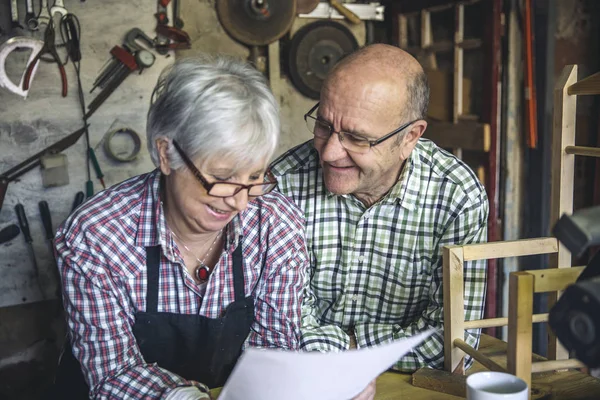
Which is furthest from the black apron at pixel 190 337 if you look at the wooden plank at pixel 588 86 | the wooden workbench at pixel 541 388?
the wooden plank at pixel 588 86

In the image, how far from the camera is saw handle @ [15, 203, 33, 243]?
330cm

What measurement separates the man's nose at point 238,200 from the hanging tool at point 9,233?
2.24m

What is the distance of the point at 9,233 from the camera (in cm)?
330

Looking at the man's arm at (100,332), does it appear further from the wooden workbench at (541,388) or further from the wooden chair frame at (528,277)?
the wooden chair frame at (528,277)

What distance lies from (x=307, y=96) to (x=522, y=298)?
9.79 feet

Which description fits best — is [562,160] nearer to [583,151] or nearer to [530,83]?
[583,151]

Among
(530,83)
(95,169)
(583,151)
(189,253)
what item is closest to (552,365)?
(583,151)

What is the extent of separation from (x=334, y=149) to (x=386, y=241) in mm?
338

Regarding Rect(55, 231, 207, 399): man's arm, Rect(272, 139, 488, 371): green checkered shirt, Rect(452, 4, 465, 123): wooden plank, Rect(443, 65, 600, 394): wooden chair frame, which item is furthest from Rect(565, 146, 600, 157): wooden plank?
Rect(452, 4, 465, 123): wooden plank

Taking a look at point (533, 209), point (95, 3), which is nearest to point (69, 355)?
point (95, 3)

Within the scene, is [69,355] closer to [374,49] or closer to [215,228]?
[215,228]

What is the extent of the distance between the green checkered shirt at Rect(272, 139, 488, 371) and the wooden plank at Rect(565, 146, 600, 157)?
0.87 feet

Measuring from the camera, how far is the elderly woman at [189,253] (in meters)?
1.44

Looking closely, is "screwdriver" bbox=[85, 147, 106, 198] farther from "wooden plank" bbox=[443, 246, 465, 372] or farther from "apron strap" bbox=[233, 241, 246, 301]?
"wooden plank" bbox=[443, 246, 465, 372]
